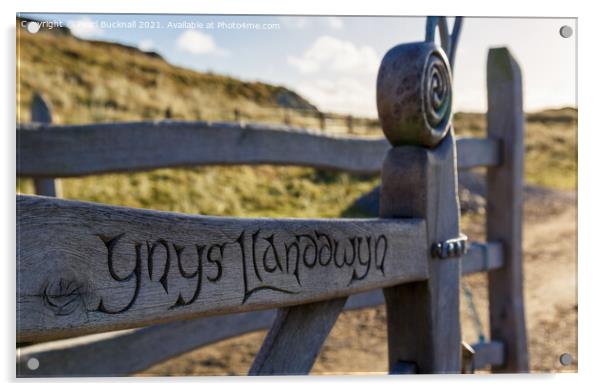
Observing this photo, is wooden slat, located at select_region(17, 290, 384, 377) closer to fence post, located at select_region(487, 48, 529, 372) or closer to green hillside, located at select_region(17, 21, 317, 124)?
fence post, located at select_region(487, 48, 529, 372)

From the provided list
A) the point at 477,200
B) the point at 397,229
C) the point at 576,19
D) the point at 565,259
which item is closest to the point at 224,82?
the point at 477,200

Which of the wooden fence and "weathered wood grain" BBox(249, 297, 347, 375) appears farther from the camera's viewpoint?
"weathered wood grain" BBox(249, 297, 347, 375)

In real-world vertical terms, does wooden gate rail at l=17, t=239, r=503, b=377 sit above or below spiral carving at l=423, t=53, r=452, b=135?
below

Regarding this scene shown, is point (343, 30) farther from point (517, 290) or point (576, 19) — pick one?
point (517, 290)

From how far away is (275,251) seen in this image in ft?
3.14

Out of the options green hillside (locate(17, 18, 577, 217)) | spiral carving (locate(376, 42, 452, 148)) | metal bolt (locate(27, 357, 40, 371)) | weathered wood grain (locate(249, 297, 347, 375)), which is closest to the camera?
weathered wood grain (locate(249, 297, 347, 375))

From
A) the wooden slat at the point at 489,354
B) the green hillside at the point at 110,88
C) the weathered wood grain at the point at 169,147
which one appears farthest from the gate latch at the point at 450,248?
the green hillside at the point at 110,88

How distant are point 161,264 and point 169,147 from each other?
0.90 m

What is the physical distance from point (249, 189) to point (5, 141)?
145cm

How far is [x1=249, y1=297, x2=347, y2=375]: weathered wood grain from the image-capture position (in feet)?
3.60

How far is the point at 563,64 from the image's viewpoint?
7.46 ft

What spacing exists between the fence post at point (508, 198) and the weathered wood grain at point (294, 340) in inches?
54.0

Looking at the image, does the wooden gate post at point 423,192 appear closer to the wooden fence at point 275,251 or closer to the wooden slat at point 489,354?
the wooden fence at point 275,251

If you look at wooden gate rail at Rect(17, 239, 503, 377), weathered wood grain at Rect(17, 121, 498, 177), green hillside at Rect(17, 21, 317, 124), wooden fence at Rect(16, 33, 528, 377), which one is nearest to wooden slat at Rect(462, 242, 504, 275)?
wooden fence at Rect(16, 33, 528, 377)
